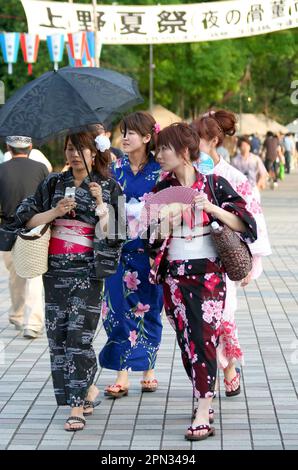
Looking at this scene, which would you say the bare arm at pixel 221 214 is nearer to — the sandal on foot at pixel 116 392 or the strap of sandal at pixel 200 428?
the strap of sandal at pixel 200 428

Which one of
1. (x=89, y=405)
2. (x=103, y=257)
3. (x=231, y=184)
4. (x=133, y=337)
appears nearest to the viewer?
(x=103, y=257)

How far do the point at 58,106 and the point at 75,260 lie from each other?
840 millimetres

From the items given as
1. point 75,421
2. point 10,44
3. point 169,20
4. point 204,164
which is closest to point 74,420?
point 75,421

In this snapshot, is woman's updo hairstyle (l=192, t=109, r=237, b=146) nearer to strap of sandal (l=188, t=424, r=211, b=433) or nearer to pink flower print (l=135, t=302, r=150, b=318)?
pink flower print (l=135, t=302, r=150, b=318)

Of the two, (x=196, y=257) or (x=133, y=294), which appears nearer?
(x=196, y=257)

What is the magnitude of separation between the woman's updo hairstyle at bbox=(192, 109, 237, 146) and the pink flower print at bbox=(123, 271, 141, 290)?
2.97 ft

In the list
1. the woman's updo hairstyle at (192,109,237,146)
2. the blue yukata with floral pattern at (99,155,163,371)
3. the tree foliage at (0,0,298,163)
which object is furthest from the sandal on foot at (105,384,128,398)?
the tree foliage at (0,0,298,163)

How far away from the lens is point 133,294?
23.1 feet

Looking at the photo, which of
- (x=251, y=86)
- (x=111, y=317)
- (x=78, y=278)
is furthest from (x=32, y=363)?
(x=251, y=86)

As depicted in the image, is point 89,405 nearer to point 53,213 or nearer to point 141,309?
point 141,309

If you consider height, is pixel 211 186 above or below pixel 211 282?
above

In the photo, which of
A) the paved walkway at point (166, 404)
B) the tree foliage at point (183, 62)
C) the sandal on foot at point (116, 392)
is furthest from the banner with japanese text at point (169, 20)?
the sandal on foot at point (116, 392)

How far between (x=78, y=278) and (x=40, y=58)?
30467 millimetres

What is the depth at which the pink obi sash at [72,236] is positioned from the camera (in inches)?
247
